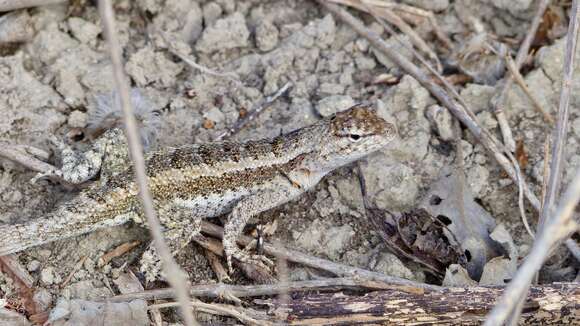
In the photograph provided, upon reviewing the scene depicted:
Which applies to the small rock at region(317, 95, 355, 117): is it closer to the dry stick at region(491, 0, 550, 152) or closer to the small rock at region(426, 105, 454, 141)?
the small rock at region(426, 105, 454, 141)

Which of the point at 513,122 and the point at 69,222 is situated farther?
the point at 513,122

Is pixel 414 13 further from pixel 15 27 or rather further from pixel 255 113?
pixel 15 27

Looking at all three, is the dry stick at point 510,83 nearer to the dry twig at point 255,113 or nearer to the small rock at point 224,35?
the dry twig at point 255,113

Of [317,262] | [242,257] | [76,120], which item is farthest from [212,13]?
[317,262]

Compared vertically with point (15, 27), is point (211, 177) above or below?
below

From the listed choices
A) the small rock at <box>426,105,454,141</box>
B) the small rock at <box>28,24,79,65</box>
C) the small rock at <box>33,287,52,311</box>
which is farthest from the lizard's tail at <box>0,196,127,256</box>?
the small rock at <box>426,105,454,141</box>

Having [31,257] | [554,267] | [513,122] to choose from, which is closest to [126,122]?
[31,257]

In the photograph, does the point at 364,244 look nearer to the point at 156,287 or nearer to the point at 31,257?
the point at 156,287
